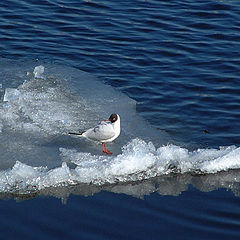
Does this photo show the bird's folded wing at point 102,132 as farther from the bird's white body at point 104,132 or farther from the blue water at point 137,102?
the blue water at point 137,102

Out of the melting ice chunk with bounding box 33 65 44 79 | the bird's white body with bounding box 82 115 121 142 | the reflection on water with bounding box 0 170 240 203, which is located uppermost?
the bird's white body with bounding box 82 115 121 142

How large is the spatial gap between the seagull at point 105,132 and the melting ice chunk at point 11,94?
176 centimetres

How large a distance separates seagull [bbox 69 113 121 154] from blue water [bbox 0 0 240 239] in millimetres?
237

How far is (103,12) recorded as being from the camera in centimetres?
1423

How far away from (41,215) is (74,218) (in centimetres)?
35

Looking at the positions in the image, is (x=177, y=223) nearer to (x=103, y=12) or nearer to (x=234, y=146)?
(x=234, y=146)

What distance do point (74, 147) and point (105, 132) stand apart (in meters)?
0.52

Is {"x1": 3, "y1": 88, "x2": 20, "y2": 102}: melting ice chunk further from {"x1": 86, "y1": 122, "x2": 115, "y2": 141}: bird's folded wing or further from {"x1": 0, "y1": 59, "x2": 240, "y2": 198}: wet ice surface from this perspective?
{"x1": 86, "y1": 122, "x2": 115, "y2": 141}: bird's folded wing

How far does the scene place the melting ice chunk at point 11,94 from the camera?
30.4 feet

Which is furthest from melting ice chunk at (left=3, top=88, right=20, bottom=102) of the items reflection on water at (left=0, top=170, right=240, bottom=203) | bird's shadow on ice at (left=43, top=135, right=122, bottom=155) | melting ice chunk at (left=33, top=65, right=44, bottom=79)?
reflection on water at (left=0, top=170, right=240, bottom=203)

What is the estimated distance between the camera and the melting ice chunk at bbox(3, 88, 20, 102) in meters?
9.27

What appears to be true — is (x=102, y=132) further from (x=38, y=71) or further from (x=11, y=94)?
(x=38, y=71)

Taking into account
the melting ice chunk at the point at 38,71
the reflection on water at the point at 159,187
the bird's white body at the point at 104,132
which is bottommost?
the melting ice chunk at the point at 38,71

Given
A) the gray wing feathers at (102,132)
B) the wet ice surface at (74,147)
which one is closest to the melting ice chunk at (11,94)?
the wet ice surface at (74,147)
